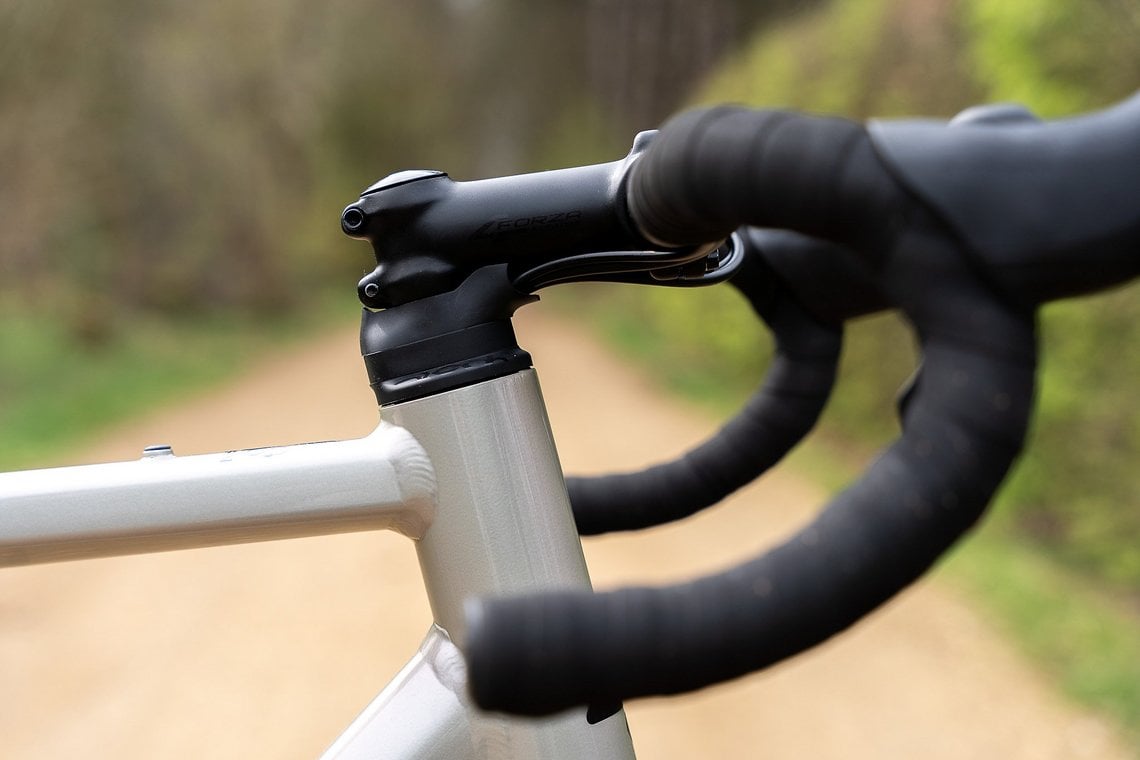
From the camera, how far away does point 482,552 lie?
94 cm

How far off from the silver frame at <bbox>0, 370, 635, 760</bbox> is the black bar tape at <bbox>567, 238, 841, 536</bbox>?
211 millimetres

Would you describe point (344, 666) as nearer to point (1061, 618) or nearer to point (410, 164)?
point (1061, 618)

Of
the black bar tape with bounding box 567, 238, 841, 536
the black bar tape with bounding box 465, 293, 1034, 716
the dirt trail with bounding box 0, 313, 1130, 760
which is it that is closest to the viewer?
the black bar tape with bounding box 465, 293, 1034, 716

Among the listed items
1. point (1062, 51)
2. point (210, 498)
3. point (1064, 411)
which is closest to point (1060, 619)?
point (1064, 411)

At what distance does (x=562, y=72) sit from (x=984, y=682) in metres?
23.9

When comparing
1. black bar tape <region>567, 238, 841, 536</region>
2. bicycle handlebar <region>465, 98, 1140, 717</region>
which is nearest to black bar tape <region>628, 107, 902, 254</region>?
bicycle handlebar <region>465, 98, 1140, 717</region>

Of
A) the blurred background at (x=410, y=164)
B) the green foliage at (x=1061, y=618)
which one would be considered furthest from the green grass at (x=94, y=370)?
the green foliage at (x=1061, y=618)

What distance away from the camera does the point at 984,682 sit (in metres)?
4.15

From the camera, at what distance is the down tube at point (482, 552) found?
3.03ft

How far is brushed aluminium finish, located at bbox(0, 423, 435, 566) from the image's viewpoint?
2.99 ft

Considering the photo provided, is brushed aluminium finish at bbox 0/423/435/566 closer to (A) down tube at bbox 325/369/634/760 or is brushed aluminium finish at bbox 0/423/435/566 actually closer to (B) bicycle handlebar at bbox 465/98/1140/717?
(A) down tube at bbox 325/369/634/760

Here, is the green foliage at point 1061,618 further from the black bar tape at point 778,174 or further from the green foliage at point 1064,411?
the black bar tape at point 778,174

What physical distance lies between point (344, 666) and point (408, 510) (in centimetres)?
378

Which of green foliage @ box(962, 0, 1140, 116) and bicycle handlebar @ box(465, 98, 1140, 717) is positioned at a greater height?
bicycle handlebar @ box(465, 98, 1140, 717)
